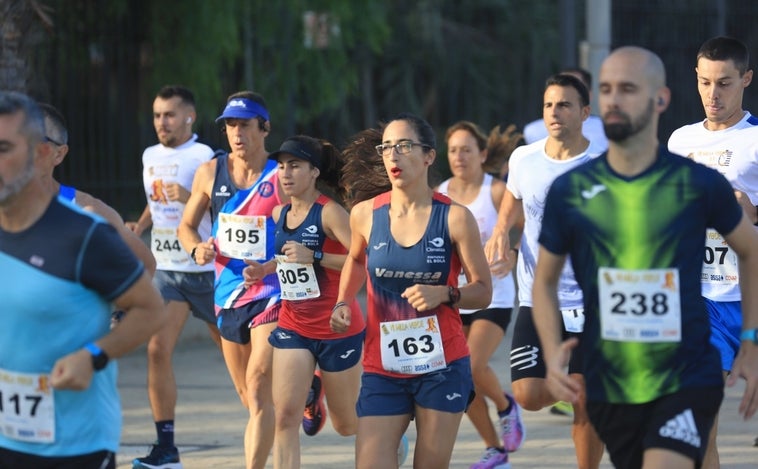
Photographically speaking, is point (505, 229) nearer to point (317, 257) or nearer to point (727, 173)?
point (317, 257)

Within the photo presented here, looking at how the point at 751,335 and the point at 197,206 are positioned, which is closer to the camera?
the point at 751,335

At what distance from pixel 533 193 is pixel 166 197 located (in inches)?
109

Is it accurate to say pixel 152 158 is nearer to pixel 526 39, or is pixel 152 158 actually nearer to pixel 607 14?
pixel 607 14

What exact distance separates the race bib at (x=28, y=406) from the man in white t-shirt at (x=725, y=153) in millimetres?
3486

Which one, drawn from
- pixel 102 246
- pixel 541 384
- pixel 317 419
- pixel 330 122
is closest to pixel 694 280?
pixel 102 246

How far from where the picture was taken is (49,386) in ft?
14.5

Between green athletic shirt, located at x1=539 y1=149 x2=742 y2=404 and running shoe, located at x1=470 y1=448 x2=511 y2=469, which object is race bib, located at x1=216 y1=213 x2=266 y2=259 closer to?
running shoe, located at x1=470 y1=448 x2=511 y2=469

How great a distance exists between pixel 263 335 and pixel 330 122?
29.3ft

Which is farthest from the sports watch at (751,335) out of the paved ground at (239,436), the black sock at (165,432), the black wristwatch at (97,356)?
the black sock at (165,432)

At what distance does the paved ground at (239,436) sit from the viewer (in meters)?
8.28

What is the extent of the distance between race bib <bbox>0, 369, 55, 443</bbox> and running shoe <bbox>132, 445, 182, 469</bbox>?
3.66 metres

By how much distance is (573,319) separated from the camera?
7172mm

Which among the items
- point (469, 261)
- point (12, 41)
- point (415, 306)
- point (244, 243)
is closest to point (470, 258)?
point (469, 261)

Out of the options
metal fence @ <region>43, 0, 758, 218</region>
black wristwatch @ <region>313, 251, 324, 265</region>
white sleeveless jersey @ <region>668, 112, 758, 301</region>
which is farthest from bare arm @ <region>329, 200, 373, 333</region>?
metal fence @ <region>43, 0, 758, 218</region>
